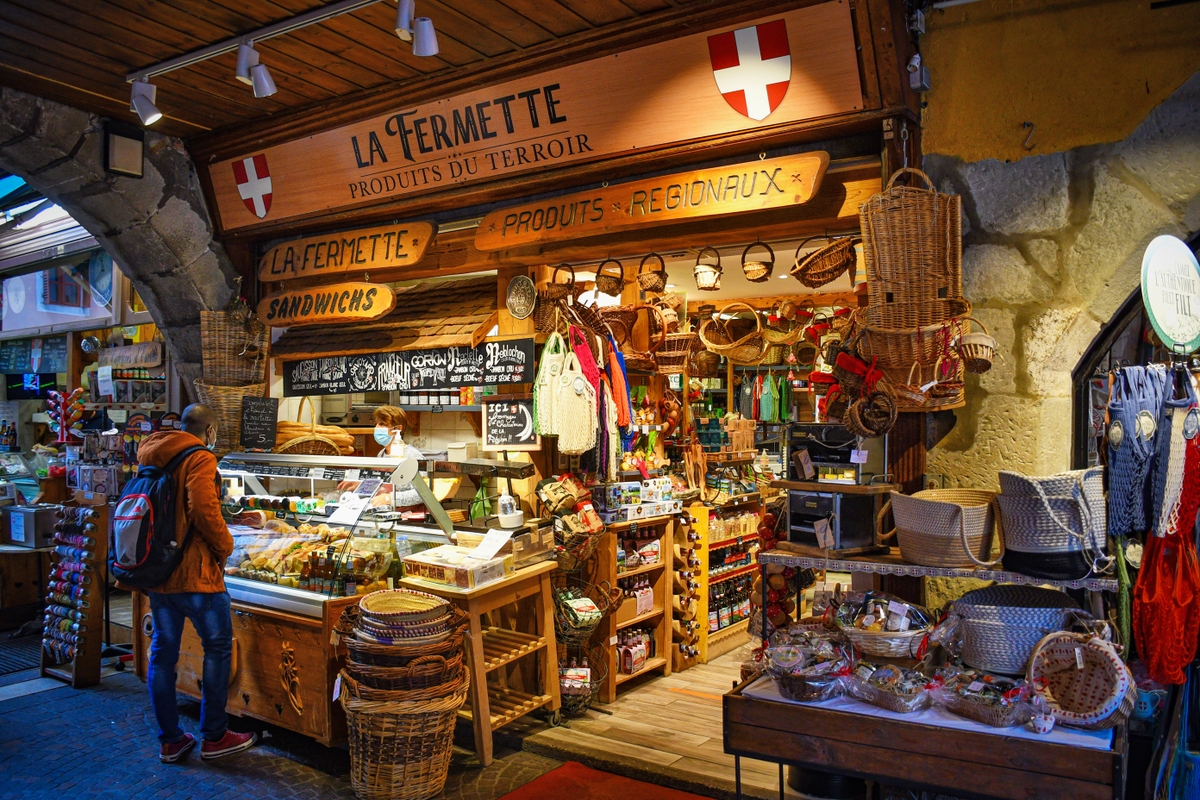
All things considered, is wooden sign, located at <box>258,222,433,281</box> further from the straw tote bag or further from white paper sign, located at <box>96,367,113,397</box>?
white paper sign, located at <box>96,367,113,397</box>

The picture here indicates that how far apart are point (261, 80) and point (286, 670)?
3020 millimetres

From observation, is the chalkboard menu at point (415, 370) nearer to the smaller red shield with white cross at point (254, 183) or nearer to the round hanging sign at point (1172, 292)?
the smaller red shield with white cross at point (254, 183)

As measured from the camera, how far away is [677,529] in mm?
5945

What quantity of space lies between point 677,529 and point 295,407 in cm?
346

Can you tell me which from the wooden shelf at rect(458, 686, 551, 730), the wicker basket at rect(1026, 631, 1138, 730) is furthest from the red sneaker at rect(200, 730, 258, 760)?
the wicker basket at rect(1026, 631, 1138, 730)

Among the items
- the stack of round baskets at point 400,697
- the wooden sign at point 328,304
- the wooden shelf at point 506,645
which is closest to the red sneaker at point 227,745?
the stack of round baskets at point 400,697

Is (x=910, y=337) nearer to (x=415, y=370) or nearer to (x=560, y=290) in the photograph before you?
(x=560, y=290)

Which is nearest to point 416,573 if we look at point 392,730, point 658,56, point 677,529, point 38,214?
point 392,730

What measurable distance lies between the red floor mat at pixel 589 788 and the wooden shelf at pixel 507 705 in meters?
0.37

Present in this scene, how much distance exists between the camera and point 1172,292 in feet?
9.61

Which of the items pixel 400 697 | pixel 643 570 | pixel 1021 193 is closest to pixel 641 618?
pixel 643 570

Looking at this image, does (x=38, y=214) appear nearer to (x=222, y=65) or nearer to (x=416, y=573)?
(x=222, y=65)

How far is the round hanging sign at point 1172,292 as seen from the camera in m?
2.80

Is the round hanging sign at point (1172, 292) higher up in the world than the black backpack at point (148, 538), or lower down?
higher up
